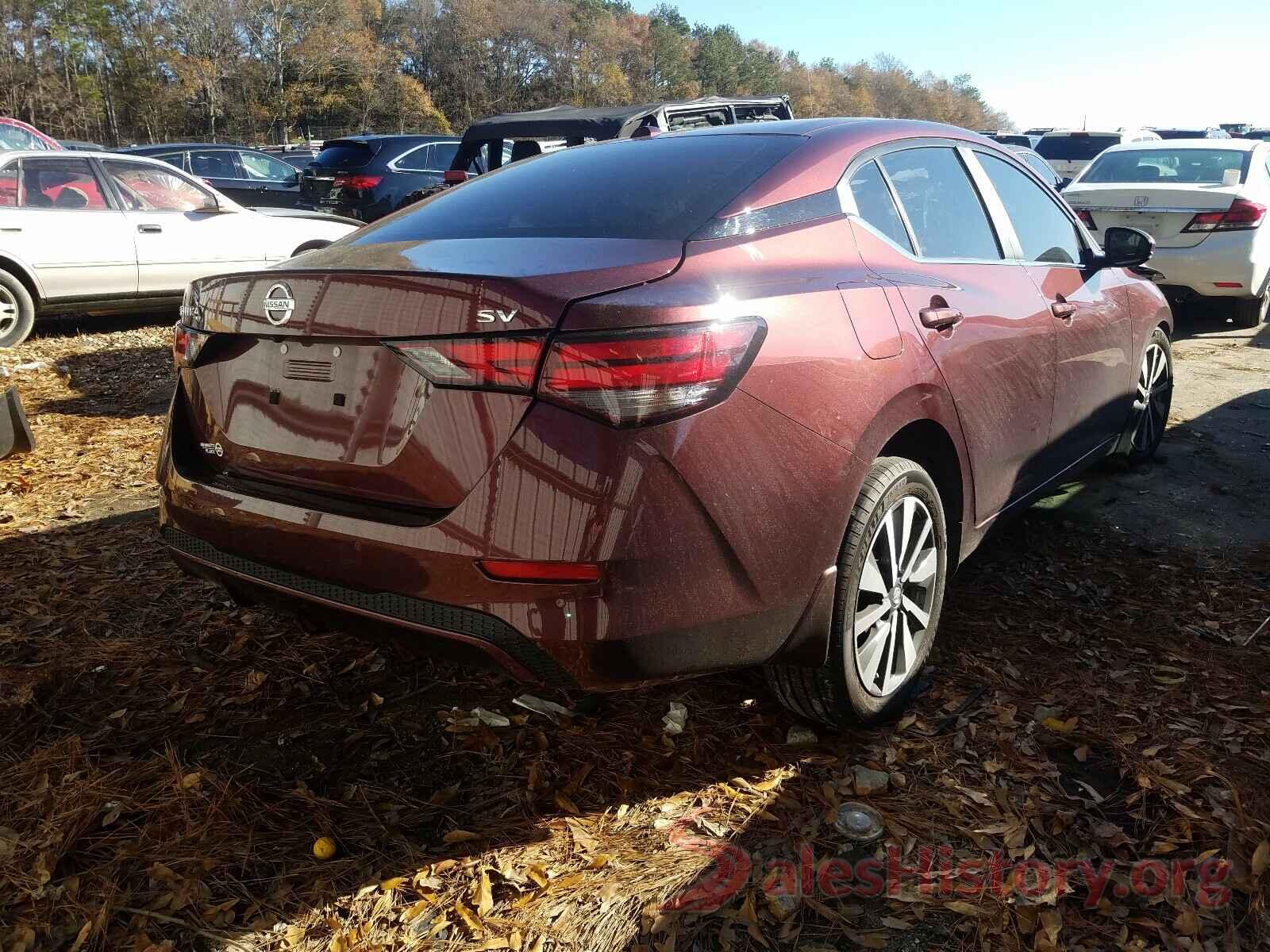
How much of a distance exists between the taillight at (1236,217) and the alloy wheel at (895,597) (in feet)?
22.1

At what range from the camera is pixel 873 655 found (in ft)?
8.30

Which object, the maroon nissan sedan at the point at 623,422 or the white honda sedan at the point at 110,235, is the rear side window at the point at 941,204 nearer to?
the maroon nissan sedan at the point at 623,422

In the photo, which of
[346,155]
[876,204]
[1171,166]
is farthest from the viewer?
[346,155]

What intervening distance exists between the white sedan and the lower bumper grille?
Result: 7129mm

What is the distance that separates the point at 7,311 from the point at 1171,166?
32.7ft

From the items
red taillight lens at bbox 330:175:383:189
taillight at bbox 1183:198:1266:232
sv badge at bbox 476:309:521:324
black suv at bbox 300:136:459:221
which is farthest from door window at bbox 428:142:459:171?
sv badge at bbox 476:309:521:324

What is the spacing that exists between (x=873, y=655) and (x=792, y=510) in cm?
61

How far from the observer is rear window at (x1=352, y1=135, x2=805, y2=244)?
238cm

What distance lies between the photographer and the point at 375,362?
2.04 metres

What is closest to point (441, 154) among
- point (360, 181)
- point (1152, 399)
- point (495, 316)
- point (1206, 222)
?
point (360, 181)

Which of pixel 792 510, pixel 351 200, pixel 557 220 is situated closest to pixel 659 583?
pixel 792 510

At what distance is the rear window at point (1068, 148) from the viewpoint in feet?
69.3

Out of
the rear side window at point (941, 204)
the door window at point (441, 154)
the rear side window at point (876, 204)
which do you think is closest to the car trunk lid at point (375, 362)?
the rear side window at point (876, 204)

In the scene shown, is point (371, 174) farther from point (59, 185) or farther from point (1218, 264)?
point (1218, 264)
